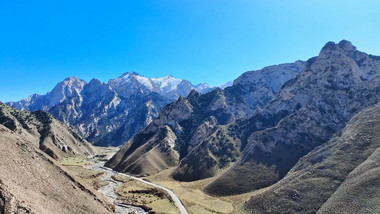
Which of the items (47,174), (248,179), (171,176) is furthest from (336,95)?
(47,174)

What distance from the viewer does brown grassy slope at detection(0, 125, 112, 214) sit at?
5575cm

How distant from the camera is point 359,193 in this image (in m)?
81.8

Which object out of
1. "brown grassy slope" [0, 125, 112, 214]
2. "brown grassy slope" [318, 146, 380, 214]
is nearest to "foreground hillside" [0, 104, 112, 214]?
"brown grassy slope" [0, 125, 112, 214]

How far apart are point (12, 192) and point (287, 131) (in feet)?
483

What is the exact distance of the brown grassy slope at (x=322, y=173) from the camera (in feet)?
319

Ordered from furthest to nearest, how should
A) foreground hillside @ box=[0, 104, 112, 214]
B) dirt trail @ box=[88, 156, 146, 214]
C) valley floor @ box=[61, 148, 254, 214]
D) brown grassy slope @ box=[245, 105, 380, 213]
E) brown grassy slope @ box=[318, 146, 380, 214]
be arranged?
valley floor @ box=[61, 148, 254, 214]
dirt trail @ box=[88, 156, 146, 214]
brown grassy slope @ box=[245, 105, 380, 213]
brown grassy slope @ box=[318, 146, 380, 214]
foreground hillside @ box=[0, 104, 112, 214]

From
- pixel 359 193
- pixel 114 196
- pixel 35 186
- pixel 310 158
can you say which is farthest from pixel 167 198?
pixel 359 193

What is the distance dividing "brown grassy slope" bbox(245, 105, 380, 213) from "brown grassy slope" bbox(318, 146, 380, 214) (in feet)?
19.7

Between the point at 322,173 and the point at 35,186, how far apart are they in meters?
89.7

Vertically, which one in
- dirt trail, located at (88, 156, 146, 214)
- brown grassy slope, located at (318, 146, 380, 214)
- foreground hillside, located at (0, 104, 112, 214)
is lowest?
brown grassy slope, located at (318, 146, 380, 214)

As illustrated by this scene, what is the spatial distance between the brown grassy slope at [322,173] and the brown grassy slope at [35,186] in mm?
55734

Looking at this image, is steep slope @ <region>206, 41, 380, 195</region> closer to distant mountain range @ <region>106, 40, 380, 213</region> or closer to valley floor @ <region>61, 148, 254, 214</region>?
distant mountain range @ <region>106, 40, 380, 213</region>

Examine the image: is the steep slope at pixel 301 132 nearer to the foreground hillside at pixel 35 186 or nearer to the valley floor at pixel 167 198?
the valley floor at pixel 167 198

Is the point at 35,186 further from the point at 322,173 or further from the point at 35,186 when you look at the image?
the point at 322,173
